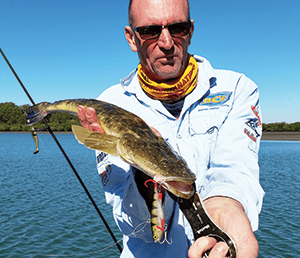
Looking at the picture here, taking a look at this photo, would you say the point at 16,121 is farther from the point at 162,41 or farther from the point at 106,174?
the point at 162,41

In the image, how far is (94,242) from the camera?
11.9m

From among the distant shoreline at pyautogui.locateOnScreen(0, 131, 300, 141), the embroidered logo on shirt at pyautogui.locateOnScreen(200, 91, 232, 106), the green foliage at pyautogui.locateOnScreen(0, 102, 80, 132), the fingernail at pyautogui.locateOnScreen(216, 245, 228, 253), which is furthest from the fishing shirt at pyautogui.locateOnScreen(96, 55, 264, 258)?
the green foliage at pyautogui.locateOnScreen(0, 102, 80, 132)

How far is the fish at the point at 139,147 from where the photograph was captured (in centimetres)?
172

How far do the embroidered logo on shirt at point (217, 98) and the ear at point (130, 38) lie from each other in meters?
1.00

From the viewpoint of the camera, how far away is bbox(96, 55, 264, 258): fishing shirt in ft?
7.25

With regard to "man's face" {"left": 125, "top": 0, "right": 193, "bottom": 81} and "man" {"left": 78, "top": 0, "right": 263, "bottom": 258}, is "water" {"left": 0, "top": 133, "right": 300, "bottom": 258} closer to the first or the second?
"man" {"left": 78, "top": 0, "right": 263, "bottom": 258}

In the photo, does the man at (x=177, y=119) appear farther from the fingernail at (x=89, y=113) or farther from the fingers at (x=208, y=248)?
the fingers at (x=208, y=248)

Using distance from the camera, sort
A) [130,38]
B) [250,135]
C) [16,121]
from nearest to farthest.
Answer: [250,135] < [130,38] < [16,121]

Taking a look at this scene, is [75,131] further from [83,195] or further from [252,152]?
[83,195]

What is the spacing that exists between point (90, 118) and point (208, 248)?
4.81 feet

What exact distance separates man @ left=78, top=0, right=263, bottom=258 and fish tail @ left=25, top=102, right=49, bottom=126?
3.46ft

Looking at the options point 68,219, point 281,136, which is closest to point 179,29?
point 68,219

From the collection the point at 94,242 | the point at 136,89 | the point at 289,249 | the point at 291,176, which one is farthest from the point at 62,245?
the point at 291,176

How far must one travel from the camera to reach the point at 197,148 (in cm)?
270
